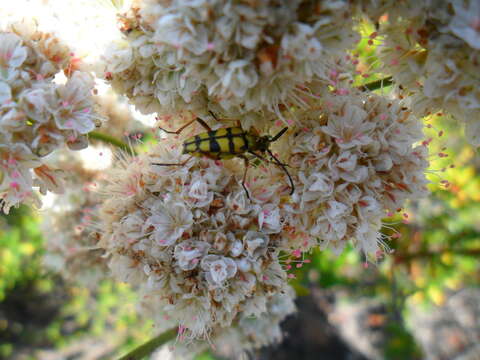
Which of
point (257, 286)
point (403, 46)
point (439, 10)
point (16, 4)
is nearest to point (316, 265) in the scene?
point (257, 286)

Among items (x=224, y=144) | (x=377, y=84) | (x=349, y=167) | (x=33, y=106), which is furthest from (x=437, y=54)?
(x=33, y=106)

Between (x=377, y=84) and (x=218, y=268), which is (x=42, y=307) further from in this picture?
(x=377, y=84)

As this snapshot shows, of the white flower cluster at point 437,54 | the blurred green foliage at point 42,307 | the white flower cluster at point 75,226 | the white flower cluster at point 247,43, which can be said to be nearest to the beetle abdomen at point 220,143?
the white flower cluster at point 247,43

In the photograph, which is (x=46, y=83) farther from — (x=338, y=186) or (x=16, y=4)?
(x=338, y=186)

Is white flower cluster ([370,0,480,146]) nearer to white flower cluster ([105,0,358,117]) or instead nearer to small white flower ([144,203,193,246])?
white flower cluster ([105,0,358,117])

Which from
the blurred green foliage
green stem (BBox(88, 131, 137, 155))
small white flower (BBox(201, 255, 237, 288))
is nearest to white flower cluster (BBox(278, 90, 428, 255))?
small white flower (BBox(201, 255, 237, 288))
